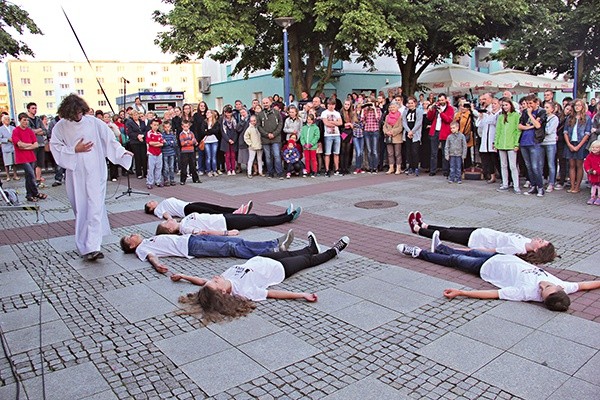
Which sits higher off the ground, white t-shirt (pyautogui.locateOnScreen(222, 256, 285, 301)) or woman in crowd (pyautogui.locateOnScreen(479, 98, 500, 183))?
woman in crowd (pyautogui.locateOnScreen(479, 98, 500, 183))

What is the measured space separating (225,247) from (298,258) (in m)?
1.11

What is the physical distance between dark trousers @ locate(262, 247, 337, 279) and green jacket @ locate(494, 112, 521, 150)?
5945mm

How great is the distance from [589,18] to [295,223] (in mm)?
21995

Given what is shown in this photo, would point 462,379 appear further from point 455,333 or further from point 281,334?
point 281,334

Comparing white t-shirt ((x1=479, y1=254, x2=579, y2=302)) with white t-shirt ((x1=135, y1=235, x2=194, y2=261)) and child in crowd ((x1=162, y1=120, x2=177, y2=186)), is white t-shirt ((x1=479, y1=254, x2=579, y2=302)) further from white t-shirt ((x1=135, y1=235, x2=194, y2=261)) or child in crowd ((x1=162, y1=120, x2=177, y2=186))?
child in crowd ((x1=162, y1=120, x2=177, y2=186))

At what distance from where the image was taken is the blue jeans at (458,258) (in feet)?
18.0

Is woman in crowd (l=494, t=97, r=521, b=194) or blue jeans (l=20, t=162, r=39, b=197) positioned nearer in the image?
woman in crowd (l=494, t=97, r=521, b=194)

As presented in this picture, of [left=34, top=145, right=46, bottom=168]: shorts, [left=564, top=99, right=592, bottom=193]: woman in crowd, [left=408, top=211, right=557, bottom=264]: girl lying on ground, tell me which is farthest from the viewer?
[left=34, top=145, right=46, bottom=168]: shorts

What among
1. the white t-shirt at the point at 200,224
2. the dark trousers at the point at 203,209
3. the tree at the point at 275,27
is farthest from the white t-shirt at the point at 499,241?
the tree at the point at 275,27

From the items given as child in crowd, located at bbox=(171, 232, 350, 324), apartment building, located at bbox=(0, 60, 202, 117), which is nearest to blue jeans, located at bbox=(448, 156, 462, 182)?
child in crowd, located at bbox=(171, 232, 350, 324)

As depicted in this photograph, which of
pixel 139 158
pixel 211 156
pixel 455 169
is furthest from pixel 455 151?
pixel 139 158

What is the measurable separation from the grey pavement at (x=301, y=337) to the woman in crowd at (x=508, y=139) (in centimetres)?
366

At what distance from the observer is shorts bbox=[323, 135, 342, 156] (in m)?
13.9

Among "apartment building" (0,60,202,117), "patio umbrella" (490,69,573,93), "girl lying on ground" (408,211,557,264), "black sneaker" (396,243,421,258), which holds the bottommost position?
"black sneaker" (396,243,421,258)
